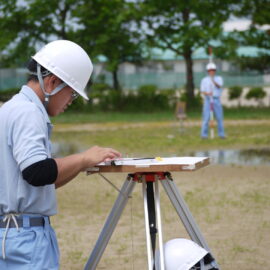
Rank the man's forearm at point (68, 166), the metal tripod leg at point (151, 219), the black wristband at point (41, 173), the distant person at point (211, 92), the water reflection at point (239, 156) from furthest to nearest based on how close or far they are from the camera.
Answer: the distant person at point (211, 92) < the water reflection at point (239, 156) < the metal tripod leg at point (151, 219) < the man's forearm at point (68, 166) < the black wristband at point (41, 173)

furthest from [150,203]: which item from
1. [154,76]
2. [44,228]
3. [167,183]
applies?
[154,76]

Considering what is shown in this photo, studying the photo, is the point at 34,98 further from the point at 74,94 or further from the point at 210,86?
the point at 210,86

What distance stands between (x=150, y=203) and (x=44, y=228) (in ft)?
2.89

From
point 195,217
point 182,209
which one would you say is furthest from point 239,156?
point 182,209

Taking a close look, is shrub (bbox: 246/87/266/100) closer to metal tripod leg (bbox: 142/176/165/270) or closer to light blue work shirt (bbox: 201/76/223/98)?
light blue work shirt (bbox: 201/76/223/98)

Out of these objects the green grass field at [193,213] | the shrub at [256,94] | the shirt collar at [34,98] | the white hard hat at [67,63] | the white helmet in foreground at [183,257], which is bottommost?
the shrub at [256,94]

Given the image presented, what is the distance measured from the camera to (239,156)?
15.2m

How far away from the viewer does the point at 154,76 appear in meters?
51.0

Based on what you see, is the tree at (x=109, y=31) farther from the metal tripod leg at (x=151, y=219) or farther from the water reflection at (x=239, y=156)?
the metal tripod leg at (x=151, y=219)

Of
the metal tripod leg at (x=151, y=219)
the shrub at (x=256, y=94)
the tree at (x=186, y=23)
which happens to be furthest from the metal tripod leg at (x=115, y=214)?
the shrub at (x=256, y=94)

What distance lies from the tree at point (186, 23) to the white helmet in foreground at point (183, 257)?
32.8 meters

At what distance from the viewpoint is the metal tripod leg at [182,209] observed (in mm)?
4449

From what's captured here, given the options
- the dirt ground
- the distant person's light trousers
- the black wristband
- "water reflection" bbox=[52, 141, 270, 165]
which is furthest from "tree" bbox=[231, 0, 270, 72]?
the black wristband

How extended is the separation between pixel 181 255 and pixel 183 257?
0.02 metres
